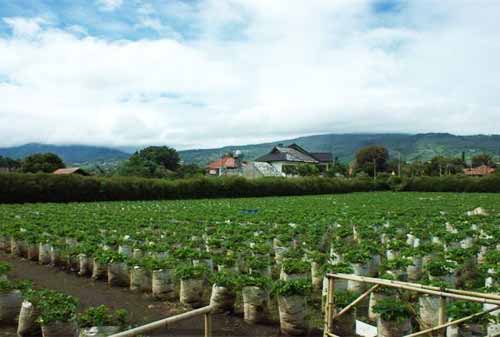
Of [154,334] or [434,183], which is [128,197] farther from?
[434,183]

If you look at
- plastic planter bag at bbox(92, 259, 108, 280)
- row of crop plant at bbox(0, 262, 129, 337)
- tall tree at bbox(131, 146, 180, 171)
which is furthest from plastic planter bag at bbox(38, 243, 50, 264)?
tall tree at bbox(131, 146, 180, 171)

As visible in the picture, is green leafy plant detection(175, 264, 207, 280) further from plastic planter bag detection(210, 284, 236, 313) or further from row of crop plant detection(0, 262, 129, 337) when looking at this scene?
row of crop plant detection(0, 262, 129, 337)

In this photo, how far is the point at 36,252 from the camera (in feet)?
38.9

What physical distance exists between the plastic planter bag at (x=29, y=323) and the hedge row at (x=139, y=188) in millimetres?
31836

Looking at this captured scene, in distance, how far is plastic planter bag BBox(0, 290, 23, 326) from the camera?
21.8ft

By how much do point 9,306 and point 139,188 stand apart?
3468 centimetres

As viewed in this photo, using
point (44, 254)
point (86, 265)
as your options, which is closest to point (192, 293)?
point (86, 265)

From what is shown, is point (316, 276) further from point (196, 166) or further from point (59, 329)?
point (196, 166)

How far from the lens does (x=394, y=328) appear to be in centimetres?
527

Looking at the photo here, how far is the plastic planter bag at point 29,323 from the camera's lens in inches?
236

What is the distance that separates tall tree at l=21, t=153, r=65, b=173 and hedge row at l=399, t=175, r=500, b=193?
5672cm

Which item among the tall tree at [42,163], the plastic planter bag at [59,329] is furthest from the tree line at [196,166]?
the plastic planter bag at [59,329]

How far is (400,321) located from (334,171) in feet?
236

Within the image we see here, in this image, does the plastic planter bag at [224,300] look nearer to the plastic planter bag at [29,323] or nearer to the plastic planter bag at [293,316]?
the plastic planter bag at [293,316]
